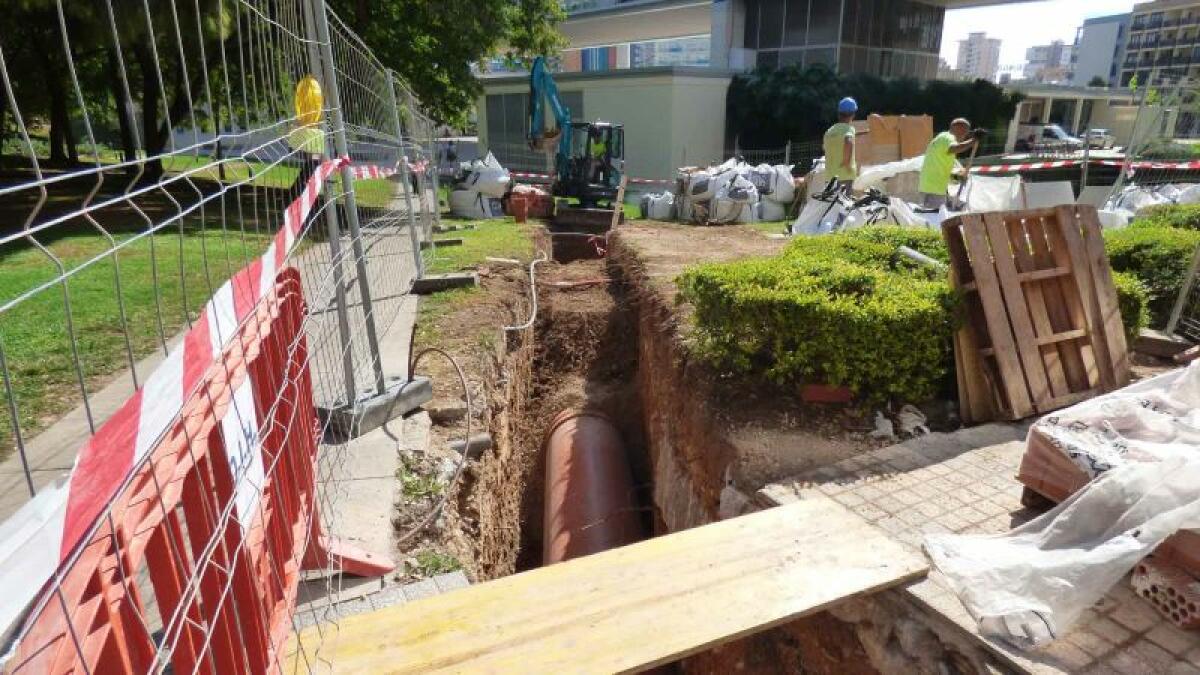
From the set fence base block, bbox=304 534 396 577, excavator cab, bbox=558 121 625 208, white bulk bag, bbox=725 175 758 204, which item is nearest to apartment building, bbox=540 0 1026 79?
excavator cab, bbox=558 121 625 208

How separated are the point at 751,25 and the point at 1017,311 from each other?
25596 mm

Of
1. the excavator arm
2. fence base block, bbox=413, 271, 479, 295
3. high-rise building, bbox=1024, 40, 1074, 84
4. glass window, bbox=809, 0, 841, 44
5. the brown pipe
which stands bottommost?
the brown pipe

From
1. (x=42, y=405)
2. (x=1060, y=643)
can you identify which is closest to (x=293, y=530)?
(x=1060, y=643)

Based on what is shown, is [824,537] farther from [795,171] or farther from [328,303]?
[795,171]

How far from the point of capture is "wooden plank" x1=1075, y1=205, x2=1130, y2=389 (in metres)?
4.74

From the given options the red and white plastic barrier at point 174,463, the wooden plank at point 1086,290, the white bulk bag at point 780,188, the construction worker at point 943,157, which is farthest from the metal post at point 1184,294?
the white bulk bag at point 780,188

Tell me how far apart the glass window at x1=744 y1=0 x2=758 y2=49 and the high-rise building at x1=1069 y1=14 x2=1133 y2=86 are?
6781 centimetres

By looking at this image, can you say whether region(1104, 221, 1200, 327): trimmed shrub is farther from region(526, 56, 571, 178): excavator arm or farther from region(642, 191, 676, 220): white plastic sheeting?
region(526, 56, 571, 178): excavator arm

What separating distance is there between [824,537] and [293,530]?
2.38 m

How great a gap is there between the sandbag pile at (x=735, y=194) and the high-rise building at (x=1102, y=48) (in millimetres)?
80148

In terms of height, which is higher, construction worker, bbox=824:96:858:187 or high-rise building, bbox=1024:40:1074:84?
Result: high-rise building, bbox=1024:40:1074:84

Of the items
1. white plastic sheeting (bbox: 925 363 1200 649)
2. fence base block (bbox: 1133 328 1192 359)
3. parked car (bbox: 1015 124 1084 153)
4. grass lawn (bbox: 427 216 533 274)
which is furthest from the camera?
parked car (bbox: 1015 124 1084 153)

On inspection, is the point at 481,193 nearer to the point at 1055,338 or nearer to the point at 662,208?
the point at 662,208

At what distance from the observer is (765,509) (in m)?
3.76
